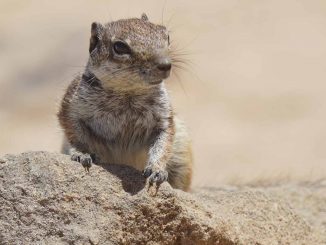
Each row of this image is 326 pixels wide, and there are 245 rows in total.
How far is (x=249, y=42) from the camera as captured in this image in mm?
22406

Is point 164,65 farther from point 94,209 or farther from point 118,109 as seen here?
point 94,209

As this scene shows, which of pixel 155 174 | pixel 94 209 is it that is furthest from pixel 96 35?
pixel 94 209

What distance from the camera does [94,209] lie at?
249 inches

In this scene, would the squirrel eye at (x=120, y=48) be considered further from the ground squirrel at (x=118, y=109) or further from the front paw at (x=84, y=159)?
the front paw at (x=84, y=159)

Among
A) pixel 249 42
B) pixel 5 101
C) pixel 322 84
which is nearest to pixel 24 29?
pixel 5 101

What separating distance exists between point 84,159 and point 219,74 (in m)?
14.5

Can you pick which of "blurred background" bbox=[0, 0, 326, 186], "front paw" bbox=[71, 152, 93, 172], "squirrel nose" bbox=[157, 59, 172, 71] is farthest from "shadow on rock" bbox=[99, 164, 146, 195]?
"blurred background" bbox=[0, 0, 326, 186]

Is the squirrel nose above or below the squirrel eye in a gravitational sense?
below

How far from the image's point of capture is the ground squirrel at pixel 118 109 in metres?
7.06

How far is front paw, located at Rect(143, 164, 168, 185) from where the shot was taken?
21.7ft

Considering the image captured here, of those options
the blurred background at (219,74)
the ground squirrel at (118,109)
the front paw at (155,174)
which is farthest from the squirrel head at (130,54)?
the blurred background at (219,74)

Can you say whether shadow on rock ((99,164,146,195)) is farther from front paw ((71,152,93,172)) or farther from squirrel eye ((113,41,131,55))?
squirrel eye ((113,41,131,55))

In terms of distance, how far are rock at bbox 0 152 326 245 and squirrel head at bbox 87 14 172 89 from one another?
0.65 m

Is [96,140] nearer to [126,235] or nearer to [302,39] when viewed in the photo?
[126,235]
